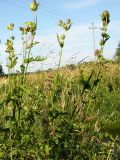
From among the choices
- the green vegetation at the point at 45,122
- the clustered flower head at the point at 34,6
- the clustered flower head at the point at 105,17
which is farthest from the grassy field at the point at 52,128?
the clustered flower head at the point at 34,6

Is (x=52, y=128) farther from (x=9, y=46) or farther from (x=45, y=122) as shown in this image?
(x=9, y=46)

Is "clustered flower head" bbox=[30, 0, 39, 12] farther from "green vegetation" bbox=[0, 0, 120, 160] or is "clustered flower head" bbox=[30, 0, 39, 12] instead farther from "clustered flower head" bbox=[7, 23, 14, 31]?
"clustered flower head" bbox=[7, 23, 14, 31]

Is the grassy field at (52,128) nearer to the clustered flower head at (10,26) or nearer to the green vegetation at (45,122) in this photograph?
the green vegetation at (45,122)

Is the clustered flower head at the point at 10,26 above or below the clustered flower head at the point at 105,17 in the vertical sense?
below

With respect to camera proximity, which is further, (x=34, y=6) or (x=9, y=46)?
(x=9, y=46)

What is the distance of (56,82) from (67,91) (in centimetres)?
43

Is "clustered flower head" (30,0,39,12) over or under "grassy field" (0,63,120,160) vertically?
over

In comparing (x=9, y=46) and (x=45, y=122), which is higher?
(x=9, y=46)

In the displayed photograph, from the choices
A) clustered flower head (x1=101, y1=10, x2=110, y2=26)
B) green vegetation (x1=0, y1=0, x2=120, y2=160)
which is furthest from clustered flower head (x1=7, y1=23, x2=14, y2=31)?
clustered flower head (x1=101, y1=10, x2=110, y2=26)

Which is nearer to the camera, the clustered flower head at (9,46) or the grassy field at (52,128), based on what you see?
the grassy field at (52,128)

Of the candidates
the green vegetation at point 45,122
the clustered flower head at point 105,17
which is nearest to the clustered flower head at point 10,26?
the green vegetation at point 45,122

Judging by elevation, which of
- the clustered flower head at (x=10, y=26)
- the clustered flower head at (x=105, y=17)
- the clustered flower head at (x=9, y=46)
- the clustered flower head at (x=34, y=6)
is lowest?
the clustered flower head at (x=9, y=46)

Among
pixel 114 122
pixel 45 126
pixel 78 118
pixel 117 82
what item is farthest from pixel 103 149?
pixel 117 82

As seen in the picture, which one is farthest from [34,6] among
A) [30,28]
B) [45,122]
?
[45,122]
